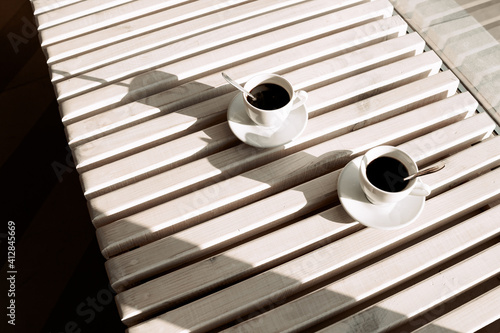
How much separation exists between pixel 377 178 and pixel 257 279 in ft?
0.97

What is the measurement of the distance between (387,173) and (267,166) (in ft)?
0.83

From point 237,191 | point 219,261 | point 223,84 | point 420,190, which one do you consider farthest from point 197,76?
point 420,190

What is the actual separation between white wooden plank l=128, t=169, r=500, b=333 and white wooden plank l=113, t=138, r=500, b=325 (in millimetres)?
21

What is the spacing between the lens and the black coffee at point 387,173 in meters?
0.80

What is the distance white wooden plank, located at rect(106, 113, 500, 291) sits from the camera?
86cm

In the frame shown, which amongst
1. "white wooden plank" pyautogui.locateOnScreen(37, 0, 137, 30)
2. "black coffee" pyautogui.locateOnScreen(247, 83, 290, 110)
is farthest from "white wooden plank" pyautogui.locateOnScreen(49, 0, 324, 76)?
"black coffee" pyautogui.locateOnScreen(247, 83, 290, 110)

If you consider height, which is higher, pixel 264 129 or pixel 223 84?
pixel 223 84

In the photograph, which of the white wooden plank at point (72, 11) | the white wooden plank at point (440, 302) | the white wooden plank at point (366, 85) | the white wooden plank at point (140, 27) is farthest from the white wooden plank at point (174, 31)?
the white wooden plank at point (440, 302)

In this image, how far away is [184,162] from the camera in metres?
0.97

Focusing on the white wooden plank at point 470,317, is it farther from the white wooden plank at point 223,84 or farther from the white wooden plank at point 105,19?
the white wooden plank at point 105,19

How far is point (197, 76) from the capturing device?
1078 mm

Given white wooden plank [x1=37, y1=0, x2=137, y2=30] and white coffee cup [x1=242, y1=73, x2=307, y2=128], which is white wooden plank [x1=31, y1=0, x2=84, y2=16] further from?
white coffee cup [x1=242, y1=73, x2=307, y2=128]

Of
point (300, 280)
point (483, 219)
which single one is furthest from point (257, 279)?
point (483, 219)

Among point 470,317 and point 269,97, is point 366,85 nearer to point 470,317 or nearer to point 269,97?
point 269,97
